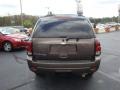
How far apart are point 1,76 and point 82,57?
2.89 meters

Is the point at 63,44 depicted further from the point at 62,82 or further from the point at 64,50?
the point at 62,82

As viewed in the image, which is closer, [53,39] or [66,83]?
[53,39]

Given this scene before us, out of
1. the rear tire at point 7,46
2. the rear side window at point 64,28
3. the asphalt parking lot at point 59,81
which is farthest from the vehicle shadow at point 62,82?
the rear tire at point 7,46

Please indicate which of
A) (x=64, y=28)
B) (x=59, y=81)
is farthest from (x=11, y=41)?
(x=64, y=28)

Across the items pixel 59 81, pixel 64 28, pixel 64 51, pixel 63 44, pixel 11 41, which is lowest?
pixel 59 81

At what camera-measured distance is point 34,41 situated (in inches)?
255

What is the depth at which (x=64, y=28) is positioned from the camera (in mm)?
6688

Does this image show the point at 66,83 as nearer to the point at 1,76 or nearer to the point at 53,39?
the point at 53,39

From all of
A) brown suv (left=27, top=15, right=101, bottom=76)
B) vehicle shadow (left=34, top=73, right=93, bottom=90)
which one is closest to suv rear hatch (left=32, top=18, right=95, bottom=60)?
brown suv (left=27, top=15, right=101, bottom=76)

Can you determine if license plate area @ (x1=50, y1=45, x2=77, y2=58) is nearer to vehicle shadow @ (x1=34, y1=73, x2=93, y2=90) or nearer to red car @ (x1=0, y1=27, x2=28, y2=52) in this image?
vehicle shadow @ (x1=34, y1=73, x2=93, y2=90)

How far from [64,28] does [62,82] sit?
147 centimetres

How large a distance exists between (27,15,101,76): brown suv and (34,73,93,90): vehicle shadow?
44 cm

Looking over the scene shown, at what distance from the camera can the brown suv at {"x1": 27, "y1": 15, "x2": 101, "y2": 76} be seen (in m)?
6.36

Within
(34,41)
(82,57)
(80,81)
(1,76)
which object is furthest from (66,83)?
(1,76)
